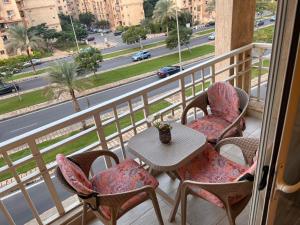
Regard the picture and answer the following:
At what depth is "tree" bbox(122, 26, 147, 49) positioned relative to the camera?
348 centimetres

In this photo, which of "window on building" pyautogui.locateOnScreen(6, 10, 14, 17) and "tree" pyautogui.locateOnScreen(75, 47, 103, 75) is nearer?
→ "window on building" pyautogui.locateOnScreen(6, 10, 14, 17)

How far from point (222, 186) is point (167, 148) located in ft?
1.67

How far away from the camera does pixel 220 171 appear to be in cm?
179

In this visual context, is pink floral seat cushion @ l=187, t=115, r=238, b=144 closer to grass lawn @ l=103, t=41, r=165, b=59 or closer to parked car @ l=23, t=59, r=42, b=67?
grass lawn @ l=103, t=41, r=165, b=59

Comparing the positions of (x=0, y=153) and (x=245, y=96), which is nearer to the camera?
(x=0, y=153)

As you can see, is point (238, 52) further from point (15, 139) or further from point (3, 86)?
point (3, 86)

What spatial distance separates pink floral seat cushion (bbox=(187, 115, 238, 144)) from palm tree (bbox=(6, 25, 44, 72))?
2.08 m

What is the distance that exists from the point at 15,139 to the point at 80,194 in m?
0.60

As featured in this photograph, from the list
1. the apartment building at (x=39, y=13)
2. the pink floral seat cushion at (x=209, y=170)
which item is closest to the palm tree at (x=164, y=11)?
the apartment building at (x=39, y=13)

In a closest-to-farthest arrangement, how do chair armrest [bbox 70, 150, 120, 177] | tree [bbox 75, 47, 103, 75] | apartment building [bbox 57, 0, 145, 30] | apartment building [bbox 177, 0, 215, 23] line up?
chair armrest [bbox 70, 150, 120, 177] < apartment building [bbox 57, 0, 145, 30] < apartment building [bbox 177, 0, 215, 23] < tree [bbox 75, 47, 103, 75]

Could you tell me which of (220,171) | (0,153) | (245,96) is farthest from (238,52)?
(0,153)

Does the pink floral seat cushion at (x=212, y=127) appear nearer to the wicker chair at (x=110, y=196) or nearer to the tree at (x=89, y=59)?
the wicker chair at (x=110, y=196)

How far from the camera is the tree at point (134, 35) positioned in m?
3.48

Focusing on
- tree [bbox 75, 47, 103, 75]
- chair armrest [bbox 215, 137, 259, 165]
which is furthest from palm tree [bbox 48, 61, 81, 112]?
chair armrest [bbox 215, 137, 259, 165]
